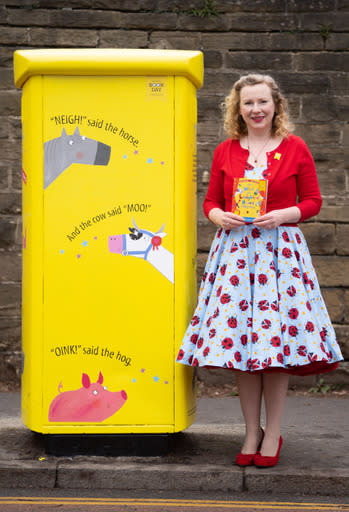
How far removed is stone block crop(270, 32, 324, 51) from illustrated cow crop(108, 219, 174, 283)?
277 cm

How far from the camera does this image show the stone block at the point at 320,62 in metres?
5.89

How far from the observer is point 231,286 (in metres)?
3.53

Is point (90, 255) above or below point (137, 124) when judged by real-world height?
below

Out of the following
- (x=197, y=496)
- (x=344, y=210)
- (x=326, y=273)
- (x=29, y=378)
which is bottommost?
(x=197, y=496)

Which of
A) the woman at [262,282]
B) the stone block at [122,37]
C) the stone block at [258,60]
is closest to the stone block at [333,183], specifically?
the stone block at [258,60]

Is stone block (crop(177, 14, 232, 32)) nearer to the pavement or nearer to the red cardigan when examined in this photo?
the red cardigan

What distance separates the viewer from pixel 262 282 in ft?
11.5

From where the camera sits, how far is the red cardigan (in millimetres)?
3609

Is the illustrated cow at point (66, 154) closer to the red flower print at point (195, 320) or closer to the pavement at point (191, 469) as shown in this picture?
the red flower print at point (195, 320)

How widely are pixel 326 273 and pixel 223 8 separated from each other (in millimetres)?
2203

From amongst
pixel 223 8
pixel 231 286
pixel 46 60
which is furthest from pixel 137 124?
pixel 223 8

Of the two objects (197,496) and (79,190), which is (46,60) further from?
(197,496)

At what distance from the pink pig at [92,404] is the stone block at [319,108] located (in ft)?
10.1

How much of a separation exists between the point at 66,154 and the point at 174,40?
255 centimetres
